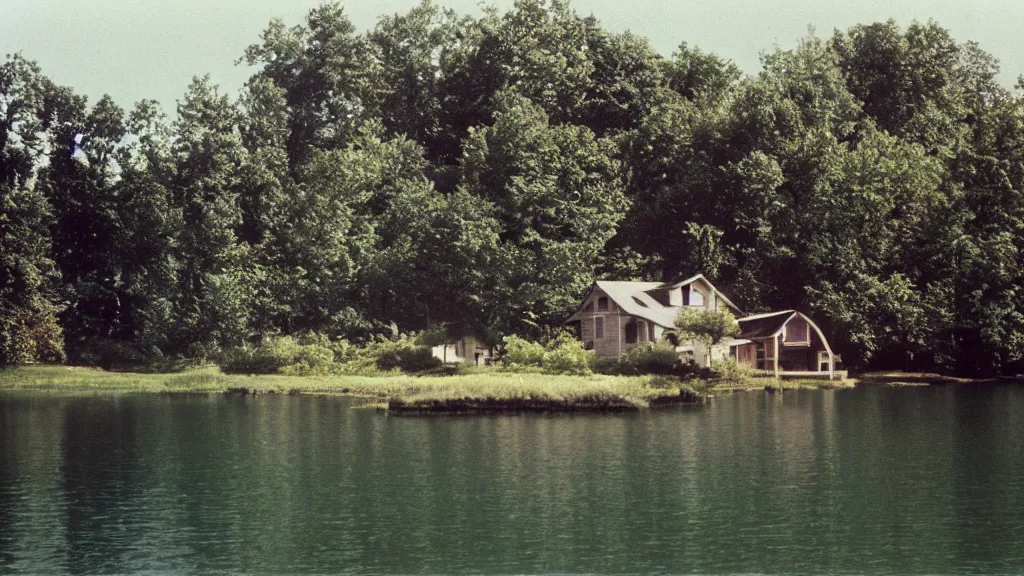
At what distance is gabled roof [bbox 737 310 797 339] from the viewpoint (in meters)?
81.5

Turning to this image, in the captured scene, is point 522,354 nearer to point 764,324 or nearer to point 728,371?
point 728,371

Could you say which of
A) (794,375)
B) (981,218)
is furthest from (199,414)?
(981,218)

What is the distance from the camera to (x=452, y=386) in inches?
2323

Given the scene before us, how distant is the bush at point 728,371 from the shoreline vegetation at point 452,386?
0.43 metres

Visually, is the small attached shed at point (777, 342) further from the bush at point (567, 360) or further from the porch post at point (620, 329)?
the bush at point (567, 360)

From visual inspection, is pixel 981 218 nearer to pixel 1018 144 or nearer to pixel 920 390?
pixel 1018 144

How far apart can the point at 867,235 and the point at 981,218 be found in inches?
316

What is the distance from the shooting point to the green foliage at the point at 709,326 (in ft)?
246

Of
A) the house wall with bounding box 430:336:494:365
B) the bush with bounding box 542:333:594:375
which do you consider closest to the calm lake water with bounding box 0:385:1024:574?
the bush with bounding box 542:333:594:375

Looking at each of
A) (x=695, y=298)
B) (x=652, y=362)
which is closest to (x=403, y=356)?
(x=652, y=362)

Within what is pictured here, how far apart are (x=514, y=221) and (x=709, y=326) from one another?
21561mm

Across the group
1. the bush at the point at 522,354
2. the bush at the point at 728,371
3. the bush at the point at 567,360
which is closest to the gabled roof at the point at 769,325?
the bush at the point at 728,371

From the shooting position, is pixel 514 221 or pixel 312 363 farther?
pixel 514 221

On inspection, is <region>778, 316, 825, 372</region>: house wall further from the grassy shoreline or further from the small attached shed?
the grassy shoreline
